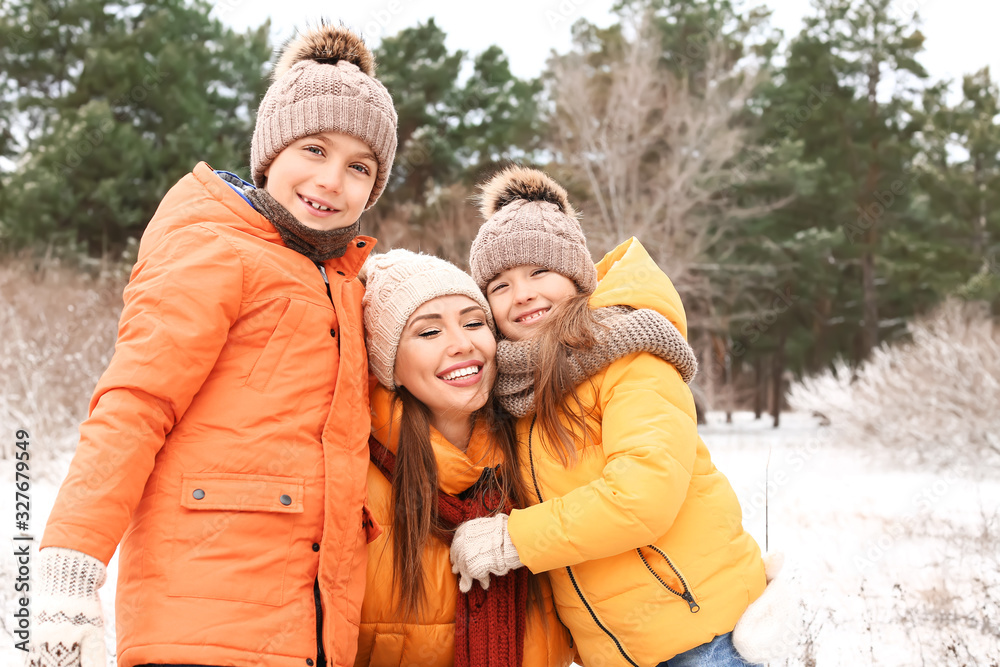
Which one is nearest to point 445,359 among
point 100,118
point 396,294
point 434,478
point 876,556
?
point 396,294

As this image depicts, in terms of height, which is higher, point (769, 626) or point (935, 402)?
point (769, 626)

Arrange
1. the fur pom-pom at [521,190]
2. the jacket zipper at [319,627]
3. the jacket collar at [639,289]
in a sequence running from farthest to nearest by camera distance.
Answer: the fur pom-pom at [521,190] → the jacket collar at [639,289] → the jacket zipper at [319,627]

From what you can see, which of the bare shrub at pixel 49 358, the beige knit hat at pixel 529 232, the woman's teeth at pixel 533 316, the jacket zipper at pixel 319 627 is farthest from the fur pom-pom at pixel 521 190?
the bare shrub at pixel 49 358

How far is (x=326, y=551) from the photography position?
1.94 meters

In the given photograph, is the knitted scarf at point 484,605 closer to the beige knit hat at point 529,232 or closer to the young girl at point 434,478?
the young girl at point 434,478

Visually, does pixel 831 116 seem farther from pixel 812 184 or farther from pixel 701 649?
pixel 701 649

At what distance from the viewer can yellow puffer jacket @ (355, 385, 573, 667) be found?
2.37 m

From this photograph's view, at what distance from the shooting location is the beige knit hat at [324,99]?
2.24 metres

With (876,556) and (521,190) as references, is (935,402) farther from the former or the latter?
(521,190)

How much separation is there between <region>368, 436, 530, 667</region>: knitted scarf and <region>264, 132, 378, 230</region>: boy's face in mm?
769

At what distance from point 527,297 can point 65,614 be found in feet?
5.63

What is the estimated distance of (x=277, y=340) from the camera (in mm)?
1999

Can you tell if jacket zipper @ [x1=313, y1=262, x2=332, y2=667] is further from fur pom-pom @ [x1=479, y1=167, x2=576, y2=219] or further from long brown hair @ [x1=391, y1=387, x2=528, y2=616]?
fur pom-pom @ [x1=479, y1=167, x2=576, y2=219]

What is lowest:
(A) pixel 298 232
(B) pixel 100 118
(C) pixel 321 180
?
(A) pixel 298 232
